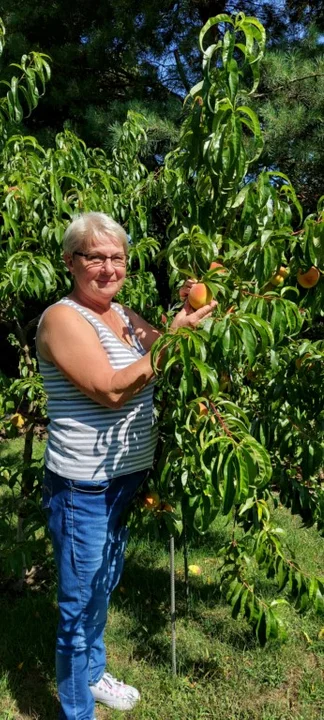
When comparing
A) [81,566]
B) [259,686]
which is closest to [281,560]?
[81,566]

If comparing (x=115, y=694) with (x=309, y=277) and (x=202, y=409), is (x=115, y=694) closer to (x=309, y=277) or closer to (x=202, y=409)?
(x=202, y=409)

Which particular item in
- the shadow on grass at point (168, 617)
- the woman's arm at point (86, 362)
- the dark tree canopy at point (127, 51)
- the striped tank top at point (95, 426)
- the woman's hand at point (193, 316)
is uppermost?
the dark tree canopy at point (127, 51)

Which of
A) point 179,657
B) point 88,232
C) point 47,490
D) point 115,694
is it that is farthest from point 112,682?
point 88,232

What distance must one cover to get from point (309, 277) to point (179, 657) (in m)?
1.84

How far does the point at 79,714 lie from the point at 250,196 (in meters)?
1.77

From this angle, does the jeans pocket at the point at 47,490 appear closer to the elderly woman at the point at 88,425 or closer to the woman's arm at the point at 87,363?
the elderly woman at the point at 88,425

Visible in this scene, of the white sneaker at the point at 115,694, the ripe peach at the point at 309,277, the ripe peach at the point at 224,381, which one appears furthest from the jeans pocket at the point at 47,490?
the ripe peach at the point at 309,277

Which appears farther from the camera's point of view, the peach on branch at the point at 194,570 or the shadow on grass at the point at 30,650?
the peach on branch at the point at 194,570

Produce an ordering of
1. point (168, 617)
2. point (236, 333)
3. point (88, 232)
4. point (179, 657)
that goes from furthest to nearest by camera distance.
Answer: point (168, 617)
point (179, 657)
point (88, 232)
point (236, 333)

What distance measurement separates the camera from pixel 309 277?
1.70 meters

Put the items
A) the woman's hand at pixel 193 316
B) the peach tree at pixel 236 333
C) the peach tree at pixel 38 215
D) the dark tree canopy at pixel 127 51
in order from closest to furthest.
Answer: the peach tree at pixel 236 333, the woman's hand at pixel 193 316, the peach tree at pixel 38 215, the dark tree canopy at pixel 127 51

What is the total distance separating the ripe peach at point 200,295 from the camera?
1476 millimetres

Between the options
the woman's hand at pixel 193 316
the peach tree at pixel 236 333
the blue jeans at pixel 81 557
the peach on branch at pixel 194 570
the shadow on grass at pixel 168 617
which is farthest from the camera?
the peach on branch at pixel 194 570

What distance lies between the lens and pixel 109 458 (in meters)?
1.86
